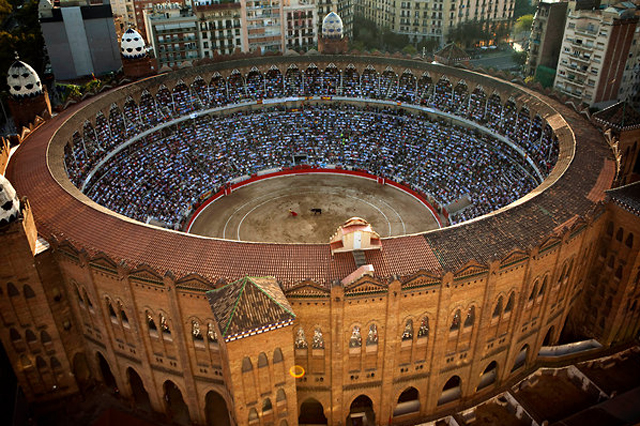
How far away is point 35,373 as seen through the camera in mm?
54375

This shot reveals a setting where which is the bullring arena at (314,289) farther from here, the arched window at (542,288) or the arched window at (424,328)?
the arched window at (542,288)

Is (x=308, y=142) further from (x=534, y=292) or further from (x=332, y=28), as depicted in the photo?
(x=534, y=292)

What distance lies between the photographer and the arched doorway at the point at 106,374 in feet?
188

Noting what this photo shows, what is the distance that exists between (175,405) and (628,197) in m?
50.9

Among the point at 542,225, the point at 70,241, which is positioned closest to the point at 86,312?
the point at 70,241

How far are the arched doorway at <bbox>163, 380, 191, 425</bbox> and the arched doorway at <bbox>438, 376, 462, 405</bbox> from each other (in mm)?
25941

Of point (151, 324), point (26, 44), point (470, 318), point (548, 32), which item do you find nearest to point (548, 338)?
point (470, 318)

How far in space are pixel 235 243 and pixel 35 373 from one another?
82.1ft

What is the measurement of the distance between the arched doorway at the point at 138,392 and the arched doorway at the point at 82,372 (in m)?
4.47

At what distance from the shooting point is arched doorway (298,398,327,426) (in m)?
53.8

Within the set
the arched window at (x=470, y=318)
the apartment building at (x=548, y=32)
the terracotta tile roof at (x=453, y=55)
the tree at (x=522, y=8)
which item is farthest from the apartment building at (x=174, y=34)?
the tree at (x=522, y=8)

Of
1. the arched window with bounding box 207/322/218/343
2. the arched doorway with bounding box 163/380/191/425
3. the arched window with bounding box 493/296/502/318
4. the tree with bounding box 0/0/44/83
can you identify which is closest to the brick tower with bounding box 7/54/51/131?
the tree with bounding box 0/0/44/83

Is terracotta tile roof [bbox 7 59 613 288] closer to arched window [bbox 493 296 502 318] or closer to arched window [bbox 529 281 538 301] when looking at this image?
arched window [bbox 529 281 538 301]

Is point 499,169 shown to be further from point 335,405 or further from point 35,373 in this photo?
point 35,373
